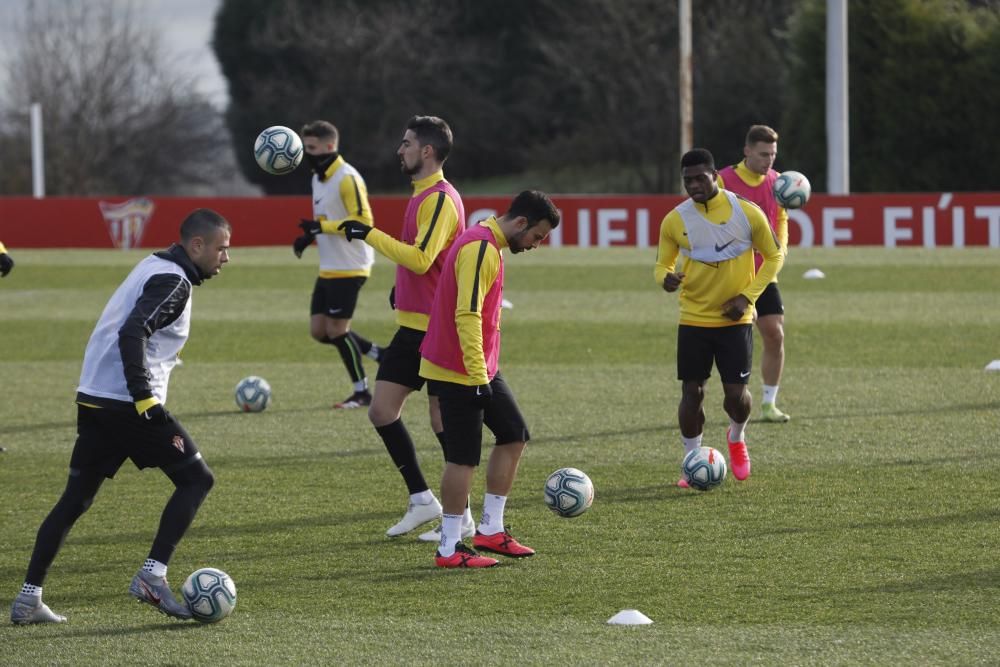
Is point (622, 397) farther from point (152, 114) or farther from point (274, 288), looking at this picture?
point (152, 114)

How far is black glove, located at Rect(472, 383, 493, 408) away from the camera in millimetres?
7246

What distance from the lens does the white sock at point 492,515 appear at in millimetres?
7715

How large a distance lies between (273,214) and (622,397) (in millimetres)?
17848

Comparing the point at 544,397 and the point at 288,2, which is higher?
the point at 288,2

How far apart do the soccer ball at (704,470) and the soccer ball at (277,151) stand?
315 cm

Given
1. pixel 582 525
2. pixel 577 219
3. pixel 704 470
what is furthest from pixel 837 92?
pixel 582 525

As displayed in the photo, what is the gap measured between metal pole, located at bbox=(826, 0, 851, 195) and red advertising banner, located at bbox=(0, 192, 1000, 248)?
3.82m

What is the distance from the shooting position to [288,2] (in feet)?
195

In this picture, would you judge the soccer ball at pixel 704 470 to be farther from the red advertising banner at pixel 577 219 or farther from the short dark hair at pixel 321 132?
the red advertising banner at pixel 577 219

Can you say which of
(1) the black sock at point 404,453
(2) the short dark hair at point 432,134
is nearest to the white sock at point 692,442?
(1) the black sock at point 404,453

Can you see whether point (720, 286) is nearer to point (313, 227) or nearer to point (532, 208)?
point (532, 208)

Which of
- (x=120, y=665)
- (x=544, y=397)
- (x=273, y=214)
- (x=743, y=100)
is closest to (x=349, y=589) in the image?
(x=120, y=665)

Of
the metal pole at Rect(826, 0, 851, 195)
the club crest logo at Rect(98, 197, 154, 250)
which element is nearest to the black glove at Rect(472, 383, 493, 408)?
the club crest logo at Rect(98, 197, 154, 250)

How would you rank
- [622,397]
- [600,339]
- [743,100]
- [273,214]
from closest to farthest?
[622,397]
[600,339]
[273,214]
[743,100]
